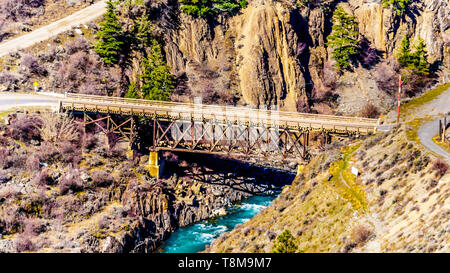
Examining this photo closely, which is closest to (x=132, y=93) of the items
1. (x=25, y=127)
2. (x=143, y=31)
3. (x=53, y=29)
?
(x=25, y=127)

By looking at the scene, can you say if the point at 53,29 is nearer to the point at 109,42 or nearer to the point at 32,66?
the point at 32,66

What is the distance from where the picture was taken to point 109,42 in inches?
2437

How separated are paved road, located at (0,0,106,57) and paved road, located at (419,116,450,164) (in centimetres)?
4494

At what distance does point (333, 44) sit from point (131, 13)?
94.4ft

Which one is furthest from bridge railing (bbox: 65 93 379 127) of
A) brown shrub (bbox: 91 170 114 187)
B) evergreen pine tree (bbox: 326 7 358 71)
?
evergreen pine tree (bbox: 326 7 358 71)

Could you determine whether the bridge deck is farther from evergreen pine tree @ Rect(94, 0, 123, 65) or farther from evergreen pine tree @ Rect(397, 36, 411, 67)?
evergreen pine tree @ Rect(397, 36, 411, 67)

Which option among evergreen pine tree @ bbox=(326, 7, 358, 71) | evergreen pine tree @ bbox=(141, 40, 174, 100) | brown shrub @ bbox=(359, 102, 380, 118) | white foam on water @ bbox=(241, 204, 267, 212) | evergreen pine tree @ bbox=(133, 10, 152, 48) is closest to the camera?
white foam on water @ bbox=(241, 204, 267, 212)

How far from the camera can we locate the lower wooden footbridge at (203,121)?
4938cm

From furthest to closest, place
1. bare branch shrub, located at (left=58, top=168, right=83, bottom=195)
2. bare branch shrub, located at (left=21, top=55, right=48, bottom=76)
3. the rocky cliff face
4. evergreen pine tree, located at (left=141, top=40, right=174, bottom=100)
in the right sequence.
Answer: the rocky cliff face → bare branch shrub, located at (left=21, top=55, right=48, bottom=76) → evergreen pine tree, located at (left=141, top=40, right=174, bottom=100) → bare branch shrub, located at (left=58, top=168, right=83, bottom=195)

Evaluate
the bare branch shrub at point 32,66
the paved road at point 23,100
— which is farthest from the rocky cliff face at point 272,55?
the paved road at point 23,100

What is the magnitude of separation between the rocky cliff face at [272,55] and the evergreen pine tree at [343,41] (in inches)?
63.7

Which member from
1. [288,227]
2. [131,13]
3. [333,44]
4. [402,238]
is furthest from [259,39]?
[402,238]

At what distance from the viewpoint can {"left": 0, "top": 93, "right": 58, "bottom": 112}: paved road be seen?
52938 millimetres

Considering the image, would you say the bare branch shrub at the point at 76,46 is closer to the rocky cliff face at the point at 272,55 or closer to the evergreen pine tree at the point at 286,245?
the rocky cliff face at the point at 272,55
